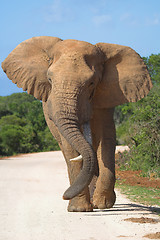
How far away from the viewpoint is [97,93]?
817 centimetres

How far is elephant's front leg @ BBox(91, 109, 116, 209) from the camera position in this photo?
8148mm

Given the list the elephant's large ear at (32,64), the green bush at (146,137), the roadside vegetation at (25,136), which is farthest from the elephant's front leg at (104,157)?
the roadside vegetation at (25,136)

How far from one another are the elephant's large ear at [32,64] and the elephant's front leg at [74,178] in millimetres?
1294

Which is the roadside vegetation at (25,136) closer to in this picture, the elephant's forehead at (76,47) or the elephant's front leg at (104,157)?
the elephant's front leg at (104,157)

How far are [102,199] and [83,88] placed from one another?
2.16 metres

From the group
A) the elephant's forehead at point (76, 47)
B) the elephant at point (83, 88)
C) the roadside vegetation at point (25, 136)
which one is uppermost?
the elephant's forehead at point (76, 47)

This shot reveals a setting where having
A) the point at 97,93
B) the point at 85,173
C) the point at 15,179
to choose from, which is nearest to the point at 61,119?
the point at 85,173

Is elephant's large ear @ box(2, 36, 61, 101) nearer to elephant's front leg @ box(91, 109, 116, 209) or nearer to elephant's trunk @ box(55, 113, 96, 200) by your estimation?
elephant's front leg @ box(91, 109, 116, 209)

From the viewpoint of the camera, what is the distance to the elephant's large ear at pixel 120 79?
27.0ft

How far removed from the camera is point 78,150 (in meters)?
6.71

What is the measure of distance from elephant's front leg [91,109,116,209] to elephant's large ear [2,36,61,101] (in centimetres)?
105

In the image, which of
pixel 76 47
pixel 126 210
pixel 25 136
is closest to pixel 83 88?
pixel 76 47

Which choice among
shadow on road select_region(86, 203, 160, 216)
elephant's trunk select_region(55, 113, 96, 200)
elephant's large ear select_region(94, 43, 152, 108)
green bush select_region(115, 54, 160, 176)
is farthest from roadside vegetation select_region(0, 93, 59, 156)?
elephant's trunk select_region(55, 113, 96, 200)

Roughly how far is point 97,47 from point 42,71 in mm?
1054
